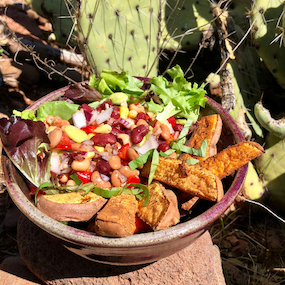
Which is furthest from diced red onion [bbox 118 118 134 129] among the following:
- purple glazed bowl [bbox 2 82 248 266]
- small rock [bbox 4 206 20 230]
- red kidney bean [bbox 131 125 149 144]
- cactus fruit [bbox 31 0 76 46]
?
cactus fruit [bbox 31 0 76 46]

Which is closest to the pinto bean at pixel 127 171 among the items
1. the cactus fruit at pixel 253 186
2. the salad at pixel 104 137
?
the salad at pixel 104 137

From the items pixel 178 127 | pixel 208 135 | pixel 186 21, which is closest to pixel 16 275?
pixel 178 127

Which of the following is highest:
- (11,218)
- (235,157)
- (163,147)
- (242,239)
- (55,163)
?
(235,157)

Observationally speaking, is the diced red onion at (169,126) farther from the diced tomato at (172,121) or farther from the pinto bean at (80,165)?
the pinto bean at (80,165)

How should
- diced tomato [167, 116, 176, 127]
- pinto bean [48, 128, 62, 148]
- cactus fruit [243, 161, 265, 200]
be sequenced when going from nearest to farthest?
pinto bean [48, 128, 62, 148]
diced tomato [167, 116, 176, 127]
cactus fruit [243, 161, 265, 200]

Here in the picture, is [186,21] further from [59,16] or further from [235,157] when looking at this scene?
[235,157]

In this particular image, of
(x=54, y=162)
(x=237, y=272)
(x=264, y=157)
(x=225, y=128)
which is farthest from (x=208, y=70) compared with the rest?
(x=54, y=162)

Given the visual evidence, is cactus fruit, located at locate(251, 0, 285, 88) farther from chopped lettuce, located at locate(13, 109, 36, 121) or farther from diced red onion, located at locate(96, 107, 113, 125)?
chopped lettuce, located at locate(13, 109, 36, 121)
